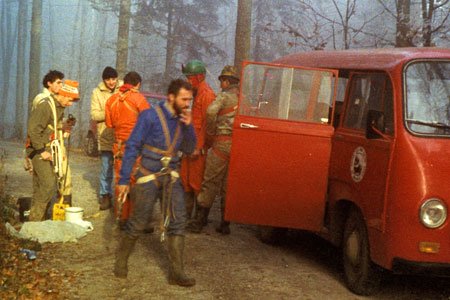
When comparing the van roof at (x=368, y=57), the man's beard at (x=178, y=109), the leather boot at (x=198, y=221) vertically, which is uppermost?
the van roof at (x=368, y=57)

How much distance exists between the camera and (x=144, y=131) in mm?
6305

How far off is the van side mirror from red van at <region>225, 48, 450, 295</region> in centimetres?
1

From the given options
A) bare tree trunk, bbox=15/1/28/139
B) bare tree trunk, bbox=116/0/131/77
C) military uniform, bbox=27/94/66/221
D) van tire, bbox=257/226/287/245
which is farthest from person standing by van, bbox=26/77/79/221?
bare tree trunk, bbox=15/1/28/139

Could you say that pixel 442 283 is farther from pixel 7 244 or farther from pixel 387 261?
pixel 7 244

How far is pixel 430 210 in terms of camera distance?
5871 millimetres

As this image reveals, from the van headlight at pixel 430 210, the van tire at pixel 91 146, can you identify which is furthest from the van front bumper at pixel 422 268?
the van tire at pixel 91 146

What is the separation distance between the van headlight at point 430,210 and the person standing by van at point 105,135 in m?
5.53

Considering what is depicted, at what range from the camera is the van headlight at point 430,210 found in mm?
5855

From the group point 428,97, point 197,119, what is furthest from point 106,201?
point 428,97

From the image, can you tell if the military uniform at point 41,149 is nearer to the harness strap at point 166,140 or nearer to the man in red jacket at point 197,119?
the man in red jacket at point 197,119

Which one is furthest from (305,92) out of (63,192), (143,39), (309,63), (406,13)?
(143,39)

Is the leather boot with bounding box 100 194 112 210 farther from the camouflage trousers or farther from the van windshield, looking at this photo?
the van windshield

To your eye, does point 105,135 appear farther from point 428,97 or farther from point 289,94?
point 428,97

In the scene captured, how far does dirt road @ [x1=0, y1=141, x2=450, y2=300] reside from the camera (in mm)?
6438
